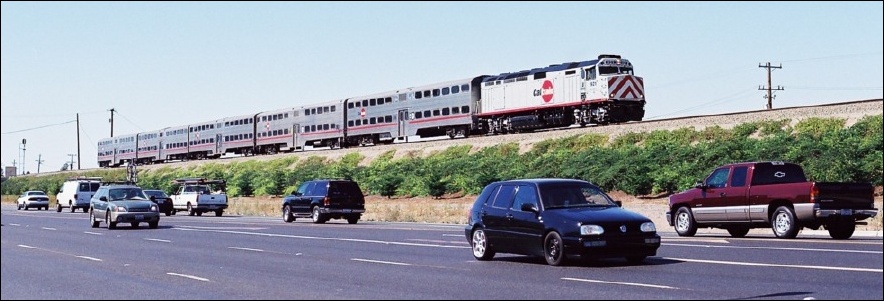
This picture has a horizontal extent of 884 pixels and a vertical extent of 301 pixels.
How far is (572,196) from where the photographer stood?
60.0 ft

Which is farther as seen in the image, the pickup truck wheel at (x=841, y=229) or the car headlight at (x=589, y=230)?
the pickup truck wheel at (x=841, y=229)

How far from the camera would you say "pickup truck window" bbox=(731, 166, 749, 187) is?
981 inches

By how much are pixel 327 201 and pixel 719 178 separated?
17.3 metres

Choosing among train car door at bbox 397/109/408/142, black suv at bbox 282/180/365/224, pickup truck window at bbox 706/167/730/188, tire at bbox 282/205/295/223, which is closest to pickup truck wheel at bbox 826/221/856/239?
pickup truck window at bbox 706/167/730/188

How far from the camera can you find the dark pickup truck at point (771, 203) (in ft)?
75.6

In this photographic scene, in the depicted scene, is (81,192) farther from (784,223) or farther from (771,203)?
(784,223)

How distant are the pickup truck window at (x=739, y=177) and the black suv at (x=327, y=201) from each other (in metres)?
17.4

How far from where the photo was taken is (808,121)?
147 feet

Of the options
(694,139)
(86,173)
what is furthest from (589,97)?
(86,173)

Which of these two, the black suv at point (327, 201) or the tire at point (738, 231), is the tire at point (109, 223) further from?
the tire at point (738, 231)

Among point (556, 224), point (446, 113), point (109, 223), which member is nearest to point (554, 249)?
point (556, 224)

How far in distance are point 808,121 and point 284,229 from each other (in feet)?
75.5

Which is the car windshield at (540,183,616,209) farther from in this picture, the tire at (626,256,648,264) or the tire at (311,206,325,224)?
the tire at (311,206,325,224)

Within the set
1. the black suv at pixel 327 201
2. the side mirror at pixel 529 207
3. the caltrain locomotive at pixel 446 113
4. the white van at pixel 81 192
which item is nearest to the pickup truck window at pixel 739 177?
the side mirror at pixel 529 207
